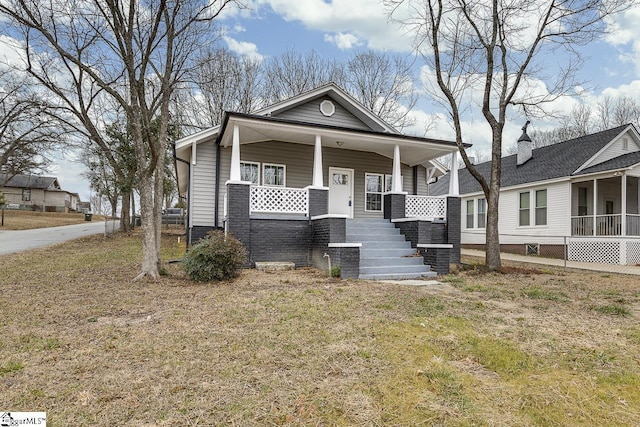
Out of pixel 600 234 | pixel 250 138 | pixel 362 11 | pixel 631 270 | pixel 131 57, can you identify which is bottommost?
pixel 631 270

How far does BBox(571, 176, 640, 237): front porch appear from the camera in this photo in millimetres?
14027

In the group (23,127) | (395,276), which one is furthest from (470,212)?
(23,127)

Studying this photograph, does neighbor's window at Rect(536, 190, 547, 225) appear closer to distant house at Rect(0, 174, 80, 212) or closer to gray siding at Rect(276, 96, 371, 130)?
gray siding at Rect(276, 96, 371, 130)

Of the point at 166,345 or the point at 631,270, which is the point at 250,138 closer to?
the point at 166,345

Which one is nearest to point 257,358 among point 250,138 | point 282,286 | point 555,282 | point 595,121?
point 282,286

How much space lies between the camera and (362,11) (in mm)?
12742

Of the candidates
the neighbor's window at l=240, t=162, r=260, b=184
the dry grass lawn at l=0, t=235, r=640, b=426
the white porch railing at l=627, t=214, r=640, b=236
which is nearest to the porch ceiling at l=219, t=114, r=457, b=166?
the neighbor's window at l=240, t=162, r=260, b=184

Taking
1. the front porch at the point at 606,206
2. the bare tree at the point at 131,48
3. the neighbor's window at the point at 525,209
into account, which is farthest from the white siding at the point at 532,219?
the bare tree at the point at 131,48

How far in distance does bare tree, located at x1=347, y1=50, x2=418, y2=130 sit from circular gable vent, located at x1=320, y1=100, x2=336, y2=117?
12836 millimetres

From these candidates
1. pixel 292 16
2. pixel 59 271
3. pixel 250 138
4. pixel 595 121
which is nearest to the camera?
pixel 59 271

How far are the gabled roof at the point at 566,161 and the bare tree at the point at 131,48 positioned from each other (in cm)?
1545

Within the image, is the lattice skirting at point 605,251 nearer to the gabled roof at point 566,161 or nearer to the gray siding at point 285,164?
the gabled roof at point 566,161

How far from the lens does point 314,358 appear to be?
3.40m

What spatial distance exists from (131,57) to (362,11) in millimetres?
8648
